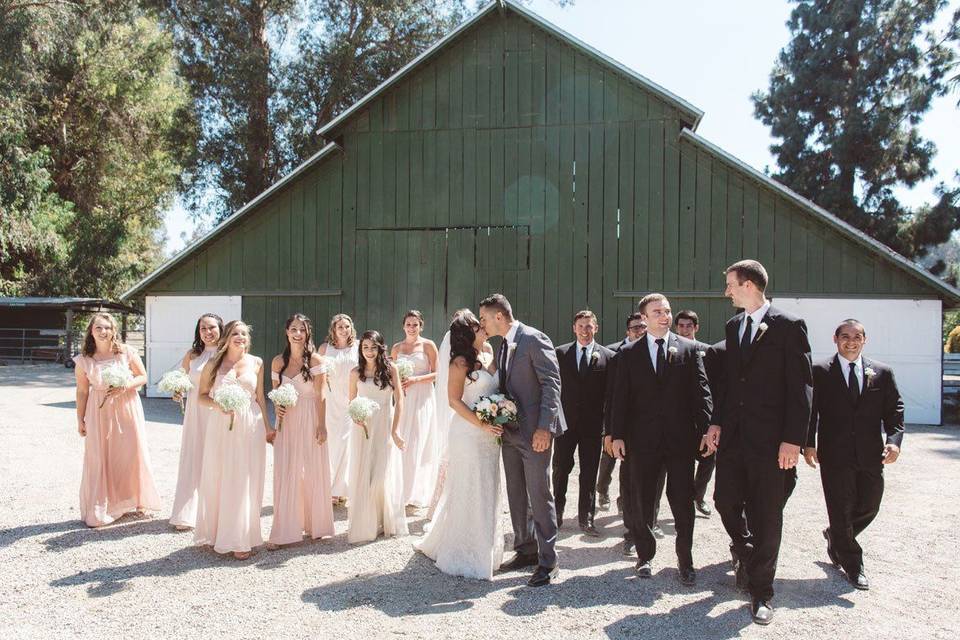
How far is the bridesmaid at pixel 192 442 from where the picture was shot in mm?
6305

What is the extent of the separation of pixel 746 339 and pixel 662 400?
32.4 inches

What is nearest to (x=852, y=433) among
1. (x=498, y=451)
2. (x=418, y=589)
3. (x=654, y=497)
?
(x=654, y=497)

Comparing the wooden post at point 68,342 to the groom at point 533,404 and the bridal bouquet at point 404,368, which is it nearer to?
the bridal bouquet at point 404,368

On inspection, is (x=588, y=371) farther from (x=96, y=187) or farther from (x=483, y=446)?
(x=96, y=187)

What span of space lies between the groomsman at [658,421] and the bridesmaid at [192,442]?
3.75 m

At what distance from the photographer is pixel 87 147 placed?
3048 centimetres

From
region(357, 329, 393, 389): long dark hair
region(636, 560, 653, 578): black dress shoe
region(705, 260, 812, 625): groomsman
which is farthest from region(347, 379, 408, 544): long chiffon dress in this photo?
region(705, 260, 812, 625): groomsman

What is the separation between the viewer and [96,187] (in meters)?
31.2

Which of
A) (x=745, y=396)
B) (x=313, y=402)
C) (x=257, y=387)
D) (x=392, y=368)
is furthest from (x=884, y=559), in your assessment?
(x=257, y=387)

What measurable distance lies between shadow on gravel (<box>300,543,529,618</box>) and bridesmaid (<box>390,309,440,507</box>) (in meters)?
1.81

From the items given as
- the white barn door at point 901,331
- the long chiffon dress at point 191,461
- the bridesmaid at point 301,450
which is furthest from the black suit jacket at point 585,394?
the white barn door at point 901,331

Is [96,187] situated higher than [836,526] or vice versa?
[96,187]

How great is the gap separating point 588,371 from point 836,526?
2.36 metres

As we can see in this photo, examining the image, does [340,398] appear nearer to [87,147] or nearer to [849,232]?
[849,232]
